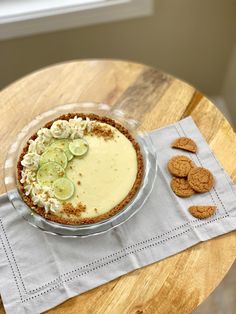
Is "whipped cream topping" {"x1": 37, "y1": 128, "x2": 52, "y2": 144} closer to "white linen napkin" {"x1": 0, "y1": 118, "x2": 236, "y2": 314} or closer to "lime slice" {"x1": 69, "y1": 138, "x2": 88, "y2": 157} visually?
"lime slice" {"x1": 69, "y1": 138, "x2": 88, "y2": 157}

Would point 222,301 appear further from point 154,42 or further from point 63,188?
point 154,42

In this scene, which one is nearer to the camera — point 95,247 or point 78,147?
point 95,247

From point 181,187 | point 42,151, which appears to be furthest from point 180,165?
point 42,151

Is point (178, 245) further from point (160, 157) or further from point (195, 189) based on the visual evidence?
point (160, 157)

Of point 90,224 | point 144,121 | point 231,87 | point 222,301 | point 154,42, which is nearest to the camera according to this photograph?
point 90,224

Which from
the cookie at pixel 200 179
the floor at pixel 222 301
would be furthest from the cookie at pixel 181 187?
the floor at pixel 222 301

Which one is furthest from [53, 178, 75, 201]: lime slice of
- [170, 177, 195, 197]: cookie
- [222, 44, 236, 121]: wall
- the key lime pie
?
[222, 44, 236, 121]: wall
